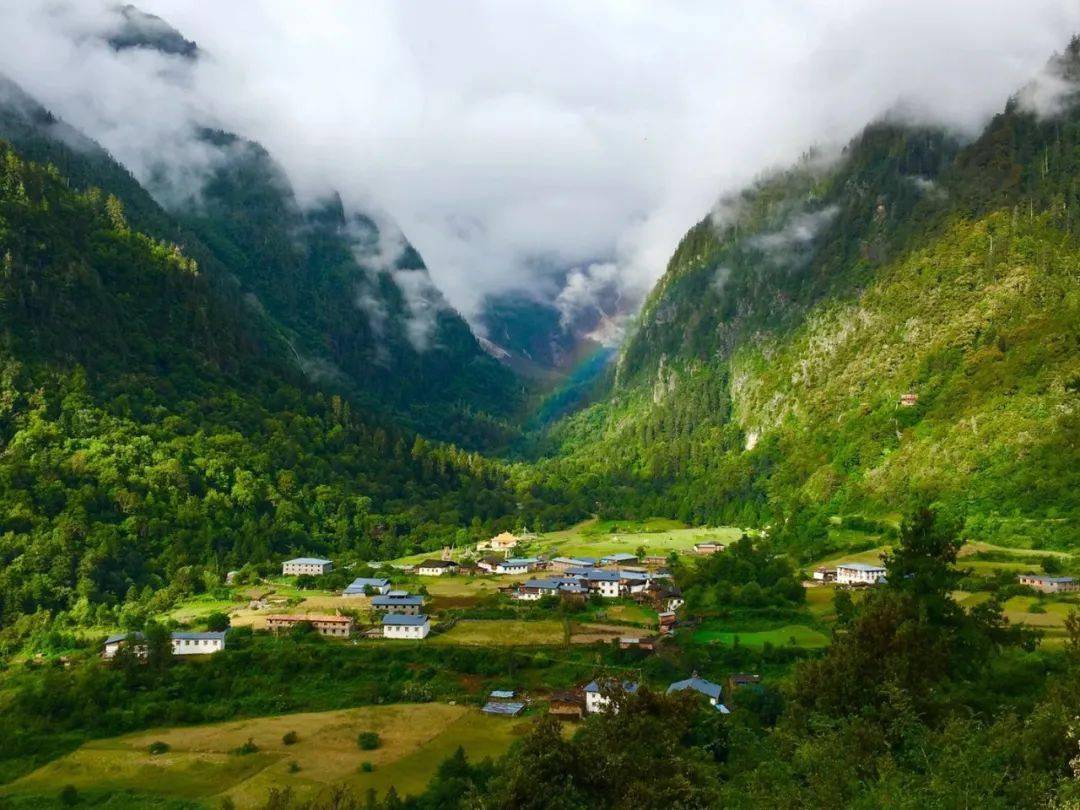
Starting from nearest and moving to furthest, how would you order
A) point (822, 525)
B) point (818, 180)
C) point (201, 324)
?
point (822, 525)
point (201, 324)
point (818, 180)

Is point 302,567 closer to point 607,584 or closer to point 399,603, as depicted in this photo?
point 399,603

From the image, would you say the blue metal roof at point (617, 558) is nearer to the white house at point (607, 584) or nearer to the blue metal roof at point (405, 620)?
the white house at point (607, 584)

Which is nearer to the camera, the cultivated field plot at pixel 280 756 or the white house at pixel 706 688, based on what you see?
the cultivated field plot at pixel 280 756

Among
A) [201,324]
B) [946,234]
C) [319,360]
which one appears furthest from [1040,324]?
[319,360]

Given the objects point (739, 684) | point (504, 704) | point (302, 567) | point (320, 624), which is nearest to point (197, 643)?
point (320, 624)

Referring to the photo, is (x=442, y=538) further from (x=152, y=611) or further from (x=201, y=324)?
(x=201, y=324)

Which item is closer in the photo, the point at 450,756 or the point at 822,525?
the point at 450,756

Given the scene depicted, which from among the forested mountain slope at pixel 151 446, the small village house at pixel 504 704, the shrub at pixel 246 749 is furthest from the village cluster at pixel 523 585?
the shrub at pixel 246 749
